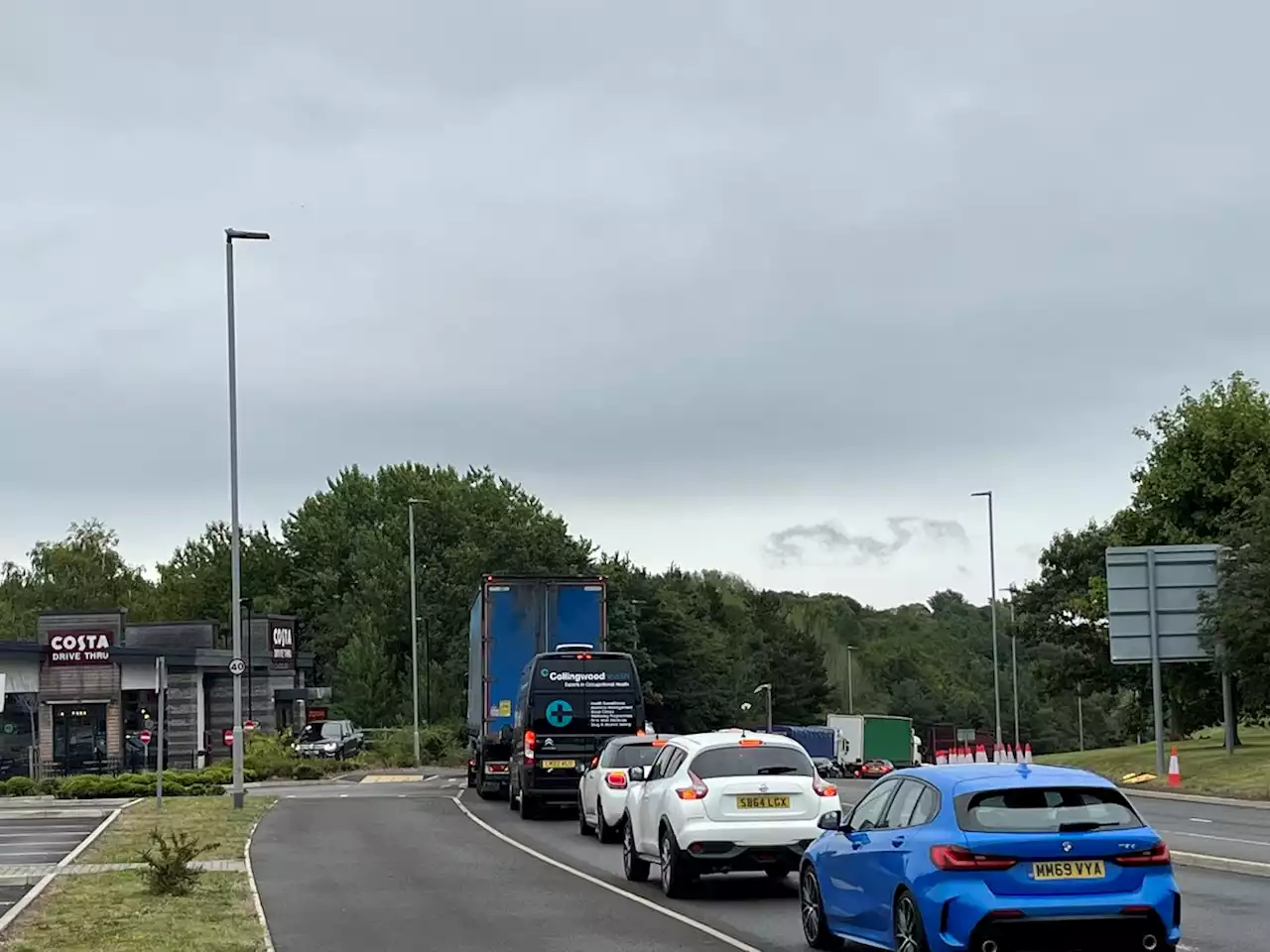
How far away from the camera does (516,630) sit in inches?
1389

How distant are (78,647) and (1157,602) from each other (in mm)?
38303

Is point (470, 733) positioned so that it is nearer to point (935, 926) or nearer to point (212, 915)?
point (212, 915)

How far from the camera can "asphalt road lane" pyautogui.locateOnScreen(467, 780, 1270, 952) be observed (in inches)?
514

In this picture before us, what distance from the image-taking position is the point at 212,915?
15.0 m

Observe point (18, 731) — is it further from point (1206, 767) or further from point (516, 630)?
point (1206, 767)

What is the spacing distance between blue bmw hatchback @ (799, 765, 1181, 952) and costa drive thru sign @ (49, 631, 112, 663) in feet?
174

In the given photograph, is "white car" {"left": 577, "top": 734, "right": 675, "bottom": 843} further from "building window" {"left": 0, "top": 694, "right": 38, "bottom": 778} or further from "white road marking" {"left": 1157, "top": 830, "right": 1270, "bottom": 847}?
"building window" {"left": 0, "top": 694, "right": 38, "bottom": 778}

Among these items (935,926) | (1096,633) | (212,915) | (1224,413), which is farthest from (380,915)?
(1096,633)

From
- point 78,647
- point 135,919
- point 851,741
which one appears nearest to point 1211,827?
point 135,919

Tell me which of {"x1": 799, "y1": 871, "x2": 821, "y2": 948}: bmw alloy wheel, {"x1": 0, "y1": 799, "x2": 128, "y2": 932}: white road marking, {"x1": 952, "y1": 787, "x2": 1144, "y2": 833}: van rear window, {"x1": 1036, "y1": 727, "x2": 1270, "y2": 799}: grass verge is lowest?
{"x1": 1036, "y1": 727, "x2": 1270, "y2": 799}: grass verge

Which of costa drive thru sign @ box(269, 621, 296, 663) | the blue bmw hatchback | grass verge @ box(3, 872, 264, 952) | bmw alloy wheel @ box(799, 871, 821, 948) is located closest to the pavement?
bmw alloy wheel @ box(799, 871, 821, 948)

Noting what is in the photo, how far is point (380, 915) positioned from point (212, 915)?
1.50m

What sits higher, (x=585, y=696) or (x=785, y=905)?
(x=585, y=696)

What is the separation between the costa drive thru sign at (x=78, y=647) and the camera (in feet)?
197
